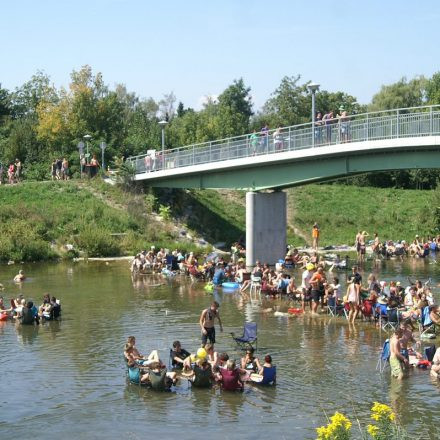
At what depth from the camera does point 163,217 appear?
167 ft

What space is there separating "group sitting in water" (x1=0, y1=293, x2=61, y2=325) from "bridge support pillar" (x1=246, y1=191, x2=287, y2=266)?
15828 mm

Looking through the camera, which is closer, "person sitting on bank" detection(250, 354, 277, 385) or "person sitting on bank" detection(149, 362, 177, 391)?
"person sitting on bank" detection(149, 362, 177, 391)

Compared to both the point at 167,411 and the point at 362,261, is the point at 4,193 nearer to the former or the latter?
the point at 362,261

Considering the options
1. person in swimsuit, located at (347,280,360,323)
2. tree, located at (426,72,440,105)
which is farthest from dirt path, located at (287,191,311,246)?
person in swimsuit, located at (347,280,360,323)

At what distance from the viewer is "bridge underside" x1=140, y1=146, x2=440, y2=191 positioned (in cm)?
3338

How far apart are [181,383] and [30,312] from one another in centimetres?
885

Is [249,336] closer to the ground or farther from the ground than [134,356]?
farther from the ground

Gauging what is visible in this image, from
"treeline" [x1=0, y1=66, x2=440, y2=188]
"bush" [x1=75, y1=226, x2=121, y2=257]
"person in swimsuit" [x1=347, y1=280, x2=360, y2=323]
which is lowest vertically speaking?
"person in swimsuit" [x1=347, y1=280, x2=360, y2=323]

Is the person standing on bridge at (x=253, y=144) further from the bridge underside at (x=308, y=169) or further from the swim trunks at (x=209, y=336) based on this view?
the swim trunks at (x=209, y=336)

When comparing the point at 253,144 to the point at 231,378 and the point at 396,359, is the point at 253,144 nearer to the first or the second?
the point at 396,359

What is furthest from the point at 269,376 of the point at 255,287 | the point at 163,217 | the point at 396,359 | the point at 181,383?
the point at 163,217

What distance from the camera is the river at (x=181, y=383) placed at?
1648 cm

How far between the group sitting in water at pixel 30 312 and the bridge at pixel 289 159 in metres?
14.4

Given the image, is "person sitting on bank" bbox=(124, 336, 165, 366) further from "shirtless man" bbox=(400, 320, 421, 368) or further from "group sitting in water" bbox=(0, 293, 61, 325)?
"group sitting in water" bbox=(0, 293, 61, 325)
